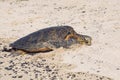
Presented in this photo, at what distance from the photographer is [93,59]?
9680 millimetres

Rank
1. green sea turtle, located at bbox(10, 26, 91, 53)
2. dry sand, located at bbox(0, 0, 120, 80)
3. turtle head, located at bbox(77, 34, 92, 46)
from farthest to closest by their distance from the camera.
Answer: turtle head, located at bbox(77, 34, 92, 46), green sea turtle, located at bbox(10, 26, 91, 53), dry sand, located at bbox(0, 0, 120, 80)

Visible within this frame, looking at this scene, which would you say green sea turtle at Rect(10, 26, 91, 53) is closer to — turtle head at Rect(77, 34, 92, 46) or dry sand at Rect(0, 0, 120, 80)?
turtle head at Rect(77, 34, 92, 46)

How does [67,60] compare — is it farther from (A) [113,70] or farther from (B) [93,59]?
(A) [113,70]

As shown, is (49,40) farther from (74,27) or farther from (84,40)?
(74,27)

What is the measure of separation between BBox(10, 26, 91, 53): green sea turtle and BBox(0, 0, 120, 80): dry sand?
21 cm

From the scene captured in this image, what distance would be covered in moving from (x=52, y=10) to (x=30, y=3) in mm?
1930

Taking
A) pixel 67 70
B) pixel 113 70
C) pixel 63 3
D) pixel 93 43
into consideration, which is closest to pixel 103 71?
pixel 113 70

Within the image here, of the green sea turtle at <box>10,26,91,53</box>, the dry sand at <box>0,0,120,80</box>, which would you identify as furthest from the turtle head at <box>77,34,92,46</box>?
the dry sand at <box>0,0,120,80</box>

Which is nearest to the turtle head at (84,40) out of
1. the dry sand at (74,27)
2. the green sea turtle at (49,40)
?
the green sea turtle at (49,40)

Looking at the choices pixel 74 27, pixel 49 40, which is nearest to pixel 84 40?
pixel 49 40

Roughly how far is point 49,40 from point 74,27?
8.76 ft

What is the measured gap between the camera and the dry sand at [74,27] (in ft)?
29.6

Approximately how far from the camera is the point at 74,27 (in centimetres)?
1287

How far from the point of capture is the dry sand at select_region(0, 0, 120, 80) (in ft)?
29.6
